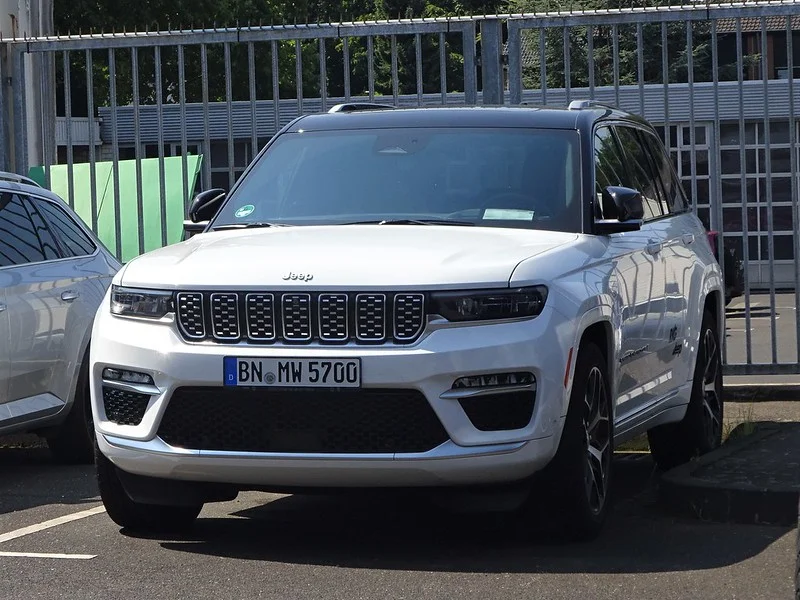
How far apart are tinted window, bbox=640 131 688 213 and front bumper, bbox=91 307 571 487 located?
294 centimetres

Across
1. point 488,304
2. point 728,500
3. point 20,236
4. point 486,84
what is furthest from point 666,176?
point 20,236

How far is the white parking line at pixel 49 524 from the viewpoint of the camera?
22.4 ft

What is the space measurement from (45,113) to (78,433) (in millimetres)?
4124

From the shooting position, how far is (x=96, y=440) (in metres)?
6.44

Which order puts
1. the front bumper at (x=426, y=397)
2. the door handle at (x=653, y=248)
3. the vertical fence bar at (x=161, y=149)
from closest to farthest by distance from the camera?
the front bumper at (x=426, y=397), the door handle at (x=653, y=248), the vertical fence bar at (x=161, y=149)

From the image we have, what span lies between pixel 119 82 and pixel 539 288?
3493cm

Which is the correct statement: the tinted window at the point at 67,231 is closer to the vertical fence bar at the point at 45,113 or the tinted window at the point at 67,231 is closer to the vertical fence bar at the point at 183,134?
the vertical fence bar at the point at 183,134

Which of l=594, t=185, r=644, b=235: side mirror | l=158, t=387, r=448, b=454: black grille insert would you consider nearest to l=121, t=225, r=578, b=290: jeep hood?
l=594, t=185, r=644, b=235: side mirror

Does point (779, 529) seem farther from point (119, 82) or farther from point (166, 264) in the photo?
point (119, 82)

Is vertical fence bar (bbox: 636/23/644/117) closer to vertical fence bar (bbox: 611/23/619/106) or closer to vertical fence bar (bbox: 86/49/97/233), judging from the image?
vertical fence bar (bbox: 611/23/619/106)

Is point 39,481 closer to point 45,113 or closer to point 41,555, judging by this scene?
point 41,555

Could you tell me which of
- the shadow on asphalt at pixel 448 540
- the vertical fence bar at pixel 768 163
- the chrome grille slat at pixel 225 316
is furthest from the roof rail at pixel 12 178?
the vertical fence bar at pixel 768 163

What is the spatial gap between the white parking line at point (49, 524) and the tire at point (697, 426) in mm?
2929

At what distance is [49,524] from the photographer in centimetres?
711
